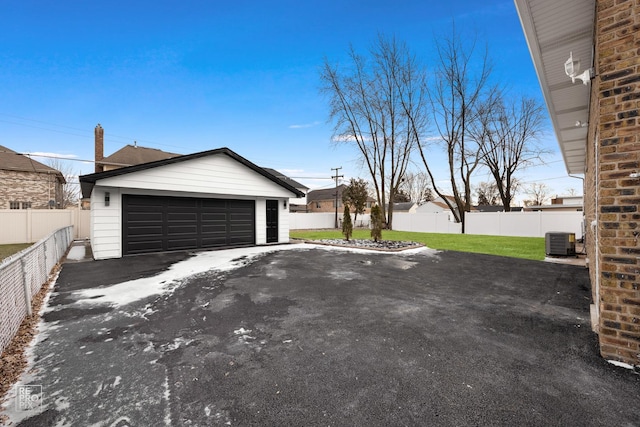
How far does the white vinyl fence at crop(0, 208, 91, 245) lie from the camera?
41.5 ft

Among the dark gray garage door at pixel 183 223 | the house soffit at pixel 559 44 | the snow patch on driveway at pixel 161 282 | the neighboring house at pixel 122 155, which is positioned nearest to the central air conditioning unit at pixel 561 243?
the house soffit at pixel 559 44

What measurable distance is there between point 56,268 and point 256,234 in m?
6.53

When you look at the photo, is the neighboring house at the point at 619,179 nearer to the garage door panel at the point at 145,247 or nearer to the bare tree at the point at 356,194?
the garage door panel at the point at 145,247

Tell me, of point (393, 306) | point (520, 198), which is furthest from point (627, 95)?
point (520, 198)

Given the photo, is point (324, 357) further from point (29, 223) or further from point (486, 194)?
point (486, 194)

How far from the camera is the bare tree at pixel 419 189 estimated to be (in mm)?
52581

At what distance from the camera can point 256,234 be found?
12.3m

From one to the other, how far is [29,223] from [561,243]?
22108mm

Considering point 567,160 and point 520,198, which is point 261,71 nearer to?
point 567,160

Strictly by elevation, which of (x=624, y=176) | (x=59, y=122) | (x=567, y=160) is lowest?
(x=624, y=176)

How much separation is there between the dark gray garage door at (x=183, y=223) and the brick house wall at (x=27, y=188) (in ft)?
56.2

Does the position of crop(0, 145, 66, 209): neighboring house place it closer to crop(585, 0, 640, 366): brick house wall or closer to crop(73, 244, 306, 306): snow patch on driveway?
crop(73, 244, 306, 306): snow patch on driveway

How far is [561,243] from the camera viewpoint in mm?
8609

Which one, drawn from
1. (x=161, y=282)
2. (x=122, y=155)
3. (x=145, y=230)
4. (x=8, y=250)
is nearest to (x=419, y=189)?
(x=122, y=155)
